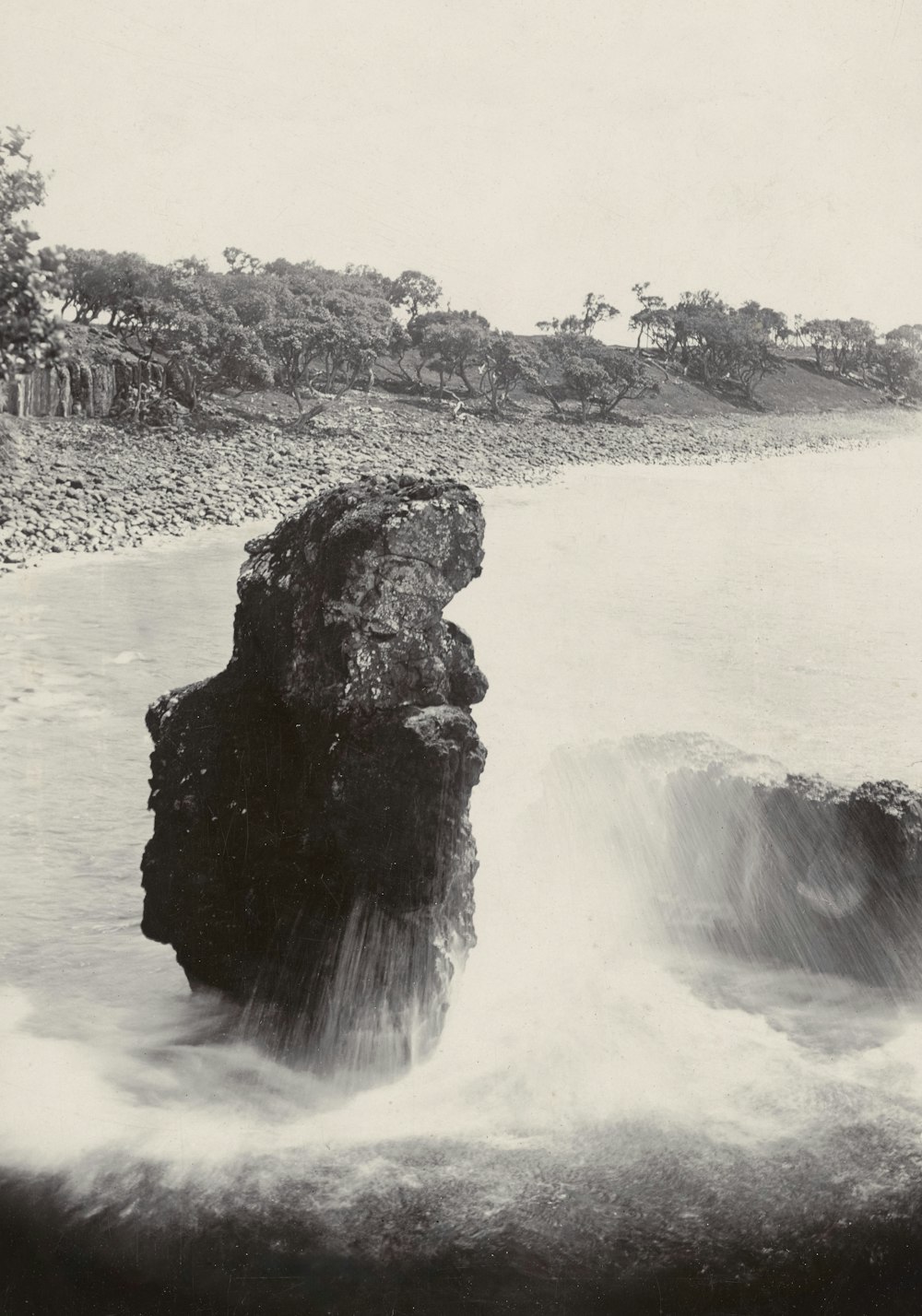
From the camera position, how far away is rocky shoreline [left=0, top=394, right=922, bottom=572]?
13.0 metres

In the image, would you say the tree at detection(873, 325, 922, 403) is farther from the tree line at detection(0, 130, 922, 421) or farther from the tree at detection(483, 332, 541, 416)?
the tree at detection(483, 332, 541, 416)

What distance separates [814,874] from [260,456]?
8187mm

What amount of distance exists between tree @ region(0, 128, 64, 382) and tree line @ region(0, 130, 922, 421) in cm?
281

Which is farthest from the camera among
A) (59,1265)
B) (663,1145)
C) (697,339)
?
(697,339)

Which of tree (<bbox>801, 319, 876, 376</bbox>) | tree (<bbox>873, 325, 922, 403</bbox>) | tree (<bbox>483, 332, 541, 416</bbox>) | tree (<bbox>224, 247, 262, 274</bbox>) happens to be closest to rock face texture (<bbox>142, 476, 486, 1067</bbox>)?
tree (<bbox>224, 247, 262, 274</bbox>)

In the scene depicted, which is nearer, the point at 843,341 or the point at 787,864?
the point at 787,864

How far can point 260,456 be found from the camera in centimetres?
1312

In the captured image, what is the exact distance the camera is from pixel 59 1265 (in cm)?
585

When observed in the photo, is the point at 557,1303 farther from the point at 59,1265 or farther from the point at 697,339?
the point at 697,339

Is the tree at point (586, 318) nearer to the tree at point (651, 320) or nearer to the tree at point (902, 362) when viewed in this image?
the tree at point (651, 320)

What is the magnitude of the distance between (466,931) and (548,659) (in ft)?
23.9

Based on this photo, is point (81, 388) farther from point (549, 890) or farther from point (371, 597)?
point (549, 890)

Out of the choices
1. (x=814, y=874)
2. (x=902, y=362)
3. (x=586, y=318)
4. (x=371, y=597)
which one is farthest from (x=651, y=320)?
(x=371, y=597)

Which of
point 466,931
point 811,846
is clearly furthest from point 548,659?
point 466,931
